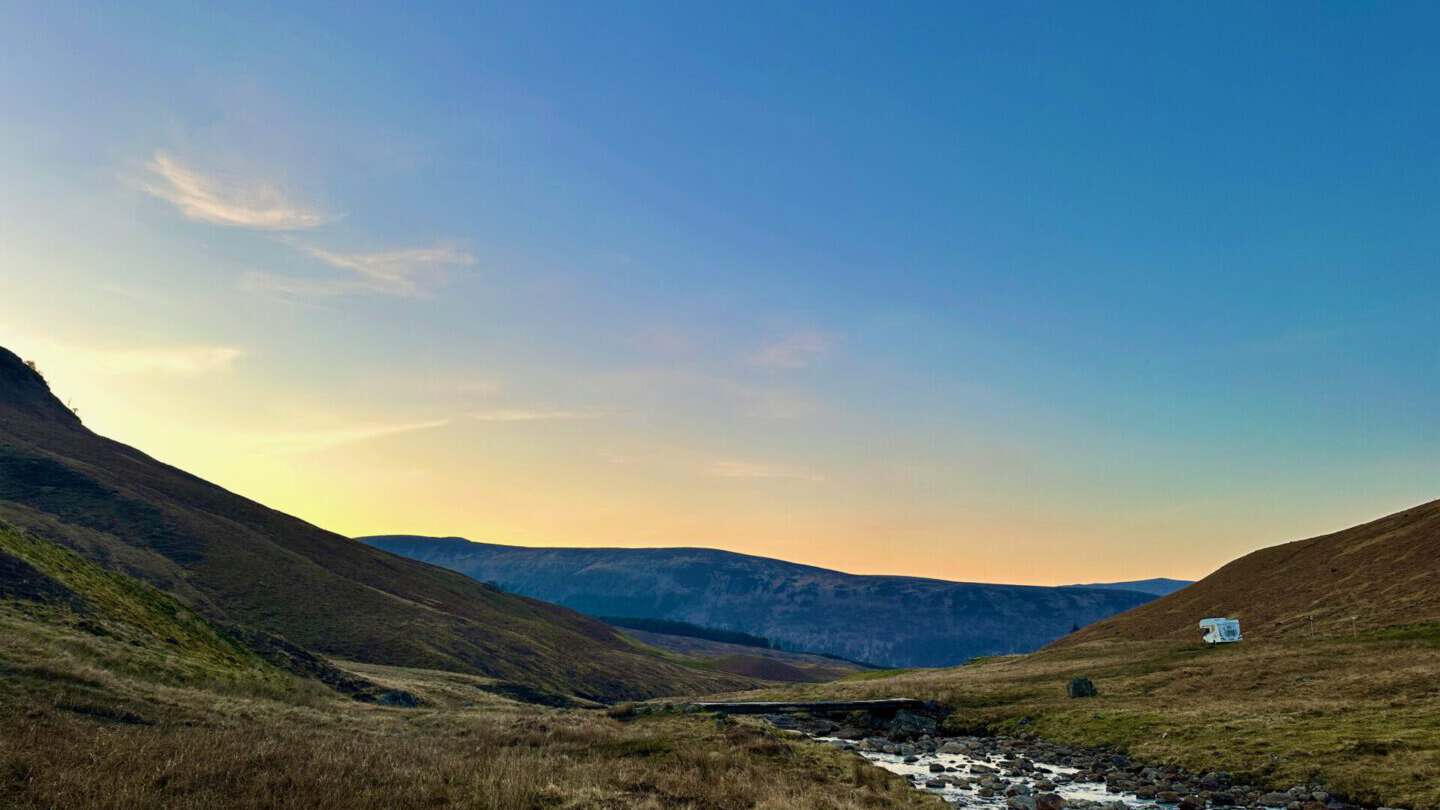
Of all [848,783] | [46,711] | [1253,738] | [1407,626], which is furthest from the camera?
[1407,626]

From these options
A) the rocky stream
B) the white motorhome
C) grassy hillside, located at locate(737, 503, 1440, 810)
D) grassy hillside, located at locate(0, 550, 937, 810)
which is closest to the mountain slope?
grassy hillside, located at locate(737, 503, 1440, 810)

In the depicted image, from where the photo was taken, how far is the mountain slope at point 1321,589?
76250mm

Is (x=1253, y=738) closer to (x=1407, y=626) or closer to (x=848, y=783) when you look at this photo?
(x=848, y=783)

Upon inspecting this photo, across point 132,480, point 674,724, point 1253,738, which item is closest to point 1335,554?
point 1253,738

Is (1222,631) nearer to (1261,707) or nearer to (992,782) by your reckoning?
(1261,707)

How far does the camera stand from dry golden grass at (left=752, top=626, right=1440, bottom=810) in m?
30.8

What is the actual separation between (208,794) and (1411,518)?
138467 millimetres

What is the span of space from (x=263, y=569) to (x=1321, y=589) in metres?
137

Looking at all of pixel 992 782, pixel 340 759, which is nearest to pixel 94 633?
pixel 340 759

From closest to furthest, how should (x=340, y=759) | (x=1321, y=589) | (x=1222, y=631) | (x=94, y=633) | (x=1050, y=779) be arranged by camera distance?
(x=340, y=759) → (x=1050, y=779) → (x=94, y=633) → (x=1222, y=631) → (x=1321, y=589)

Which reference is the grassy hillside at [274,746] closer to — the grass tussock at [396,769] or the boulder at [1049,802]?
the grass tussock at [396,769]

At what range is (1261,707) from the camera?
44.4 metres

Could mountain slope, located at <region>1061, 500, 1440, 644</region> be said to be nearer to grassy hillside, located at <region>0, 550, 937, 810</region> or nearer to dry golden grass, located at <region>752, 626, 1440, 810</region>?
dry golden grass, located at <region>752, 626, 1440, 810</region>

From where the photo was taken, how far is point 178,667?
1721 inches
